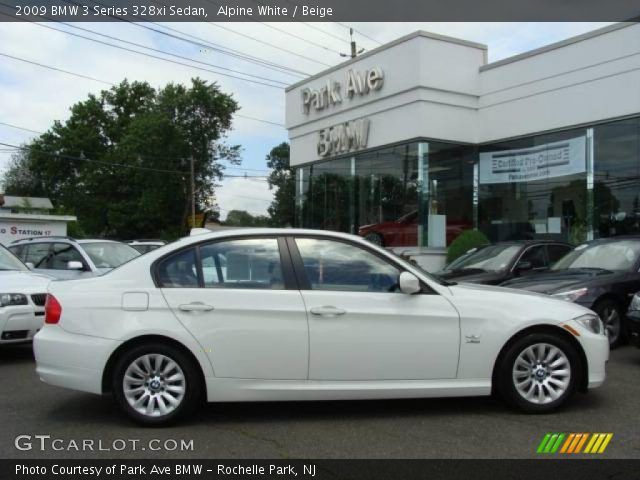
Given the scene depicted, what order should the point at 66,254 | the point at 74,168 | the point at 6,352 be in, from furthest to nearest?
the point at 74,168 < the point at 66,254 < the point at 6,352

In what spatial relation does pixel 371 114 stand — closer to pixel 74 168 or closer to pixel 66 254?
pixel 66 254

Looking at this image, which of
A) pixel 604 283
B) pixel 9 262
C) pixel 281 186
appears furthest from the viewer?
pixel 281 186

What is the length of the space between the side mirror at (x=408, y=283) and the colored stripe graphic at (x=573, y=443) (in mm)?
1479

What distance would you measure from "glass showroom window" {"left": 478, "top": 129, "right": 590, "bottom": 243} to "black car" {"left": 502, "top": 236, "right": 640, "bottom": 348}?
758cm

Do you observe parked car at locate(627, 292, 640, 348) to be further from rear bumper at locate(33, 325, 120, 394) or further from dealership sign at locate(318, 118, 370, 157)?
dealership sign at locate(318, 118, 370, 157)

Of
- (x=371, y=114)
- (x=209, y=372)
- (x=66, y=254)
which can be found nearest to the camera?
(x=209, y=372)

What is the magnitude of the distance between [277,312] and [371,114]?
52.7 feet

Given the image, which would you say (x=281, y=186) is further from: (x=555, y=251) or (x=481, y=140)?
(x=555, y=251)

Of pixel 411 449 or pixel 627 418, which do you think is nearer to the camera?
pixel 411 449

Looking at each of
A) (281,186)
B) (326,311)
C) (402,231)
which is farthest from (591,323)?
(281,186)

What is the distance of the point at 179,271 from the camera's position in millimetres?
5297

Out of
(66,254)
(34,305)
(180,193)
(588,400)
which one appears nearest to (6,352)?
(34,305)

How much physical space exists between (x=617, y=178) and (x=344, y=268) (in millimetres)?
12806

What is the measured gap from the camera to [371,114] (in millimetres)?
20375
